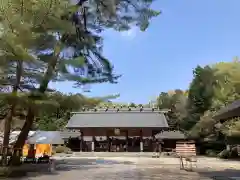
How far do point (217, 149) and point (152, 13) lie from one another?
1958 centimetres

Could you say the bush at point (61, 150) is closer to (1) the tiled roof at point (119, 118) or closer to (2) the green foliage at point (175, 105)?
(1) the tiled roof at point (119, 118)

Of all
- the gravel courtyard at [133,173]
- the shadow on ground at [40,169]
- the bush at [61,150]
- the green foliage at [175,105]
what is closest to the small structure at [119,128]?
the green foliage at [175,105]

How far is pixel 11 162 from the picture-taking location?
50.3ft

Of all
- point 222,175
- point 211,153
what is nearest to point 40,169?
point 222,175

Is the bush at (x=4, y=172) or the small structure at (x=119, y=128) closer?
the bush at (x=4, y=172)

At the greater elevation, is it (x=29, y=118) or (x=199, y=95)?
(x=199, y=95)

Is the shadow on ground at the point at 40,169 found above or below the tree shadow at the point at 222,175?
Result: above

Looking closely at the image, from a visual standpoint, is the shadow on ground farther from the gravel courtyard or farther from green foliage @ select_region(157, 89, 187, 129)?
green foliage @ select_region(157, 89, 187, 129)

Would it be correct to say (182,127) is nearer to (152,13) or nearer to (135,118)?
(135,118)

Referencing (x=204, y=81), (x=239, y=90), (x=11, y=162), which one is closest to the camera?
(x=11, y=162)

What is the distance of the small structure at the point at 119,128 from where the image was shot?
3681 cm

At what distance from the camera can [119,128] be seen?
122 ft

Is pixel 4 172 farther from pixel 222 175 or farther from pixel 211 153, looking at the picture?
pixel 211 153

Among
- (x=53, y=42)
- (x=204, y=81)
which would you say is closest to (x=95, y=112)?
(x=204, y=81)
